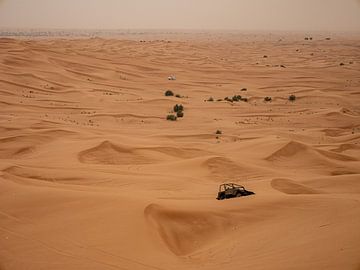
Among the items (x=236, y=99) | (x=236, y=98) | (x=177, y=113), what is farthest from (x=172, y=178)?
(x=236, y=98)

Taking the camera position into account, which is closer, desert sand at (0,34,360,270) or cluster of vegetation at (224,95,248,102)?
desert sand at (0,34,360,270)

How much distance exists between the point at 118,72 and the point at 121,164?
17123mm

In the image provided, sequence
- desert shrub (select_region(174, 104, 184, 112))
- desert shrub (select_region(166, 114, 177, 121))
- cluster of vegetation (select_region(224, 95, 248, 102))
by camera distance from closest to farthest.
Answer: desert shrub (select_region(166, 114, 177, 121)), desert shrub (select_region(174, 104, 184, 112)), cluster of vegetation (select_region(224, 95, 248, 102))

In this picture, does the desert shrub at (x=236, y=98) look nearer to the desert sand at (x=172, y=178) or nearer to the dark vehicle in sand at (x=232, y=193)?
the desert sand at (x=172, y=178)

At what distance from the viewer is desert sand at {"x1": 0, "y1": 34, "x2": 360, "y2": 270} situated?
4566 millimetres

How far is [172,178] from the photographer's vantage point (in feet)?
24.6

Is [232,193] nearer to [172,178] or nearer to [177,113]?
[172,178]

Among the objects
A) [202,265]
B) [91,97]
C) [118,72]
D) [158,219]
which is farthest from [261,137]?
[118,72]

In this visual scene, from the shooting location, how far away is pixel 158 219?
5383 millimetres

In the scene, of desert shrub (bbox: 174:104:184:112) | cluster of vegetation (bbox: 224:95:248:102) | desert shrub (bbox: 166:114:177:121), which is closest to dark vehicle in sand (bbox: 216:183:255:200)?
desert shrub (bbox: 166:114:177:121)

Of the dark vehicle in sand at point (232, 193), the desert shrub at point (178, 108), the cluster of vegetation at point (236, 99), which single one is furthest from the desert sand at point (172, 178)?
the cluster of vegetation at point (236, 99)

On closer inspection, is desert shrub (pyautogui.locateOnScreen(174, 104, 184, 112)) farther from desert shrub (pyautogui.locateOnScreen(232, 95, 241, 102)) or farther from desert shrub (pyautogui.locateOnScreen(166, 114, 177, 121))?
desert shrub (pyautogui.locateOnScreen(232, 95, 241, 102))

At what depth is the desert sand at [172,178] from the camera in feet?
15.0

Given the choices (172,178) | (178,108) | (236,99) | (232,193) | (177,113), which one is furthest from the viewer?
(236,99)
